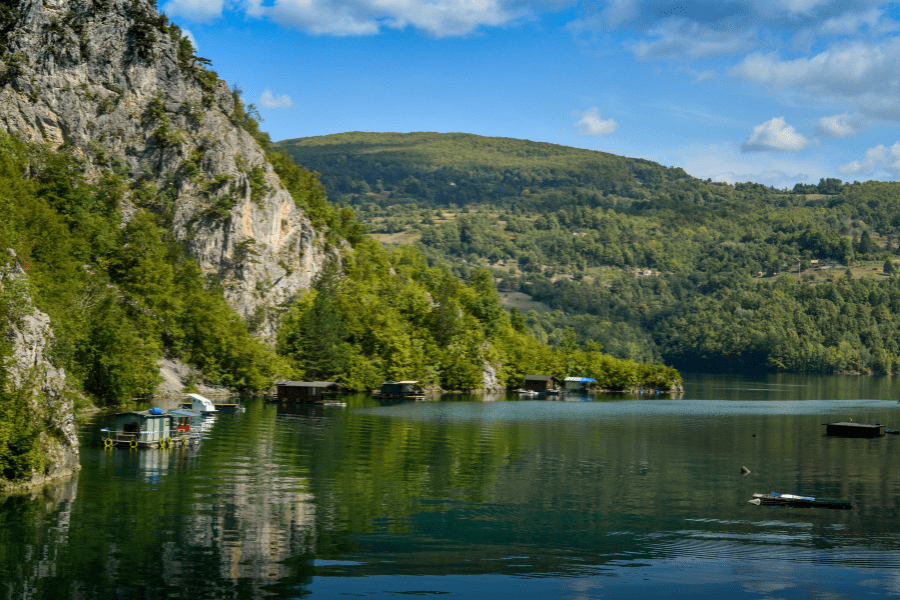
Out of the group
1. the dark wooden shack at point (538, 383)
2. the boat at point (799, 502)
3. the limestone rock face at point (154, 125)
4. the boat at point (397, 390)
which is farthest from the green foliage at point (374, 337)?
the boat at point (799, 502)

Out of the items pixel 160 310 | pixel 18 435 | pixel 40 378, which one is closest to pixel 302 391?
pixel 160 310

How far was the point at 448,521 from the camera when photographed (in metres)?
47.8

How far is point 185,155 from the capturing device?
16700 centimetres

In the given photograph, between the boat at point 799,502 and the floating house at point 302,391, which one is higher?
the floating house at point 302,391

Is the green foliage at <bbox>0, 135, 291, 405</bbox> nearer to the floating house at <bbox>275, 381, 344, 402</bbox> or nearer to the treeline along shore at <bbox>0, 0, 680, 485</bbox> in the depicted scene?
the treeline along shore at <bbox>0, 0, 680, 485</bbox>

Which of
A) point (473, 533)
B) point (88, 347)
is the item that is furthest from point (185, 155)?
point (473, 533)

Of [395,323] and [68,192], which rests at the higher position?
[68,192]

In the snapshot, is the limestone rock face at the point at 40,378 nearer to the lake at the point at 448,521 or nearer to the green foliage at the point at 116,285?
the lake at the point at 448,521

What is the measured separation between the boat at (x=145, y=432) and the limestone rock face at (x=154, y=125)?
293ft

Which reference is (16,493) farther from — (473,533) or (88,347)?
(88,347)

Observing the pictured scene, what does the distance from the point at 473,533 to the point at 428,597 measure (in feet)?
38.6

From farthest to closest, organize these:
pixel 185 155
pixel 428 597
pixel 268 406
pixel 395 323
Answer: pixel 395 323 < pixel 185 155 < pixel 268 406 < pixel 428 597

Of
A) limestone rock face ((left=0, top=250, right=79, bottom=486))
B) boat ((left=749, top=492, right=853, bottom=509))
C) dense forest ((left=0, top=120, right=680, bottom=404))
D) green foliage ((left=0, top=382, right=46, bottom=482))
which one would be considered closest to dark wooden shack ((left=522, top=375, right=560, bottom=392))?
dense forest ((left=0, top=120, right=680, bottom=404))

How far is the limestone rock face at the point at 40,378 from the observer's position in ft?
170
